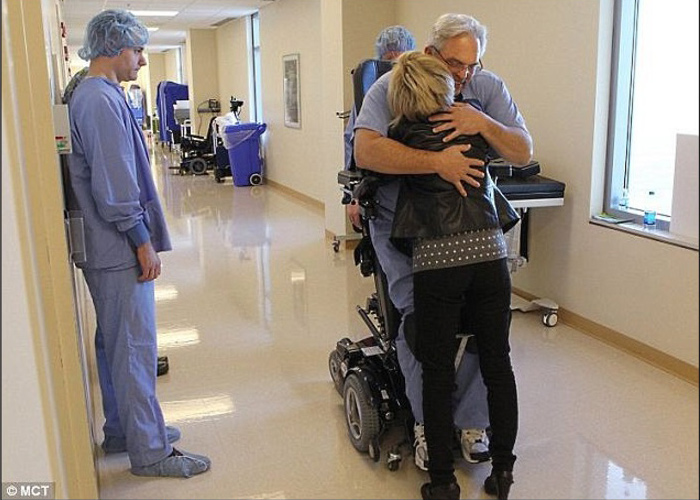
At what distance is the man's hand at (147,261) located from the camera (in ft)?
7.73

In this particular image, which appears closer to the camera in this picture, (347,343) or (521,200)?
(347,343)

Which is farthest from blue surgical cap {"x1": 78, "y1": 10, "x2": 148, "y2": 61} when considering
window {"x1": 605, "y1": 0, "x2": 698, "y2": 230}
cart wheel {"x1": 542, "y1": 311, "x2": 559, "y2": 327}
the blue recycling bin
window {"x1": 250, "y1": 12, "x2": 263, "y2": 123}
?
window {"x1": 250, "y1": 12, "x2": 263, "y2": 123}

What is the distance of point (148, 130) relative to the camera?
23.3m

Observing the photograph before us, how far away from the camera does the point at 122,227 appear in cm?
229

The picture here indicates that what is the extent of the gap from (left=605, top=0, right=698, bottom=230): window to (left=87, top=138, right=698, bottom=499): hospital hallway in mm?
851

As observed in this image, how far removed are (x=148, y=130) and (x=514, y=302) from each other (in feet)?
68.4

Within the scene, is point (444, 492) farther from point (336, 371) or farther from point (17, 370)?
point (17, 370)

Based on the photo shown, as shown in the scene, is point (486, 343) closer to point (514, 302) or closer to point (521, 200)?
point (521, 200)

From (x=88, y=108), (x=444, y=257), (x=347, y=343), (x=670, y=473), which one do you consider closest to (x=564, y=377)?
(x=670, y=473)

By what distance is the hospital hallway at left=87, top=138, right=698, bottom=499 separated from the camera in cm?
248

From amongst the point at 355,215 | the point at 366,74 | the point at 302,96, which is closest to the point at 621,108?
the point at 366,74

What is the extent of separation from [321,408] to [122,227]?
1268 mm

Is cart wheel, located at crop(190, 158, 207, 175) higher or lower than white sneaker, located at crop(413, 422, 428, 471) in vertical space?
higher

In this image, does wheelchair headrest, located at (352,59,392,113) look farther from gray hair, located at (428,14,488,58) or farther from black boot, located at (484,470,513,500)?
black boot, located at (484,470,513,500)
